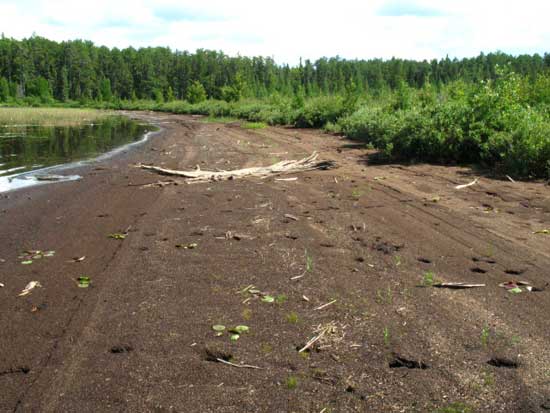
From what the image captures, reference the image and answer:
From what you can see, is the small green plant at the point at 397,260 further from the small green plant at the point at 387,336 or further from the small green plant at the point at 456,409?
the small green plant at the point at 456,409

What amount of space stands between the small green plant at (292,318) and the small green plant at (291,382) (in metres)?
0.91

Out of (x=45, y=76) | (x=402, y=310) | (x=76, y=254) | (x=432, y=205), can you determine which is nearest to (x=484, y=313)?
(x=402, y=310)

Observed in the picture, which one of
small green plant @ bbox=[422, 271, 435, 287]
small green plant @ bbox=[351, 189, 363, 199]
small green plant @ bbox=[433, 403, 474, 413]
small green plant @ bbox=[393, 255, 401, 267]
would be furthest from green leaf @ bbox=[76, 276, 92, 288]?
small green plant @ bbox=[351, 189, 363, 199]

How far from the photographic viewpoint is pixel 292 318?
468cm

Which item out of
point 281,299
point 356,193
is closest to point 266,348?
point 281,299

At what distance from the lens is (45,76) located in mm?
124875

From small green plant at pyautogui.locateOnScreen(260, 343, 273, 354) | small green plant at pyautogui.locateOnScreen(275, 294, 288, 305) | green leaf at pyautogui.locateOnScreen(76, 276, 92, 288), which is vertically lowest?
green leaf at pyautogui.locateOnScreen(76, 276, 92, 288)

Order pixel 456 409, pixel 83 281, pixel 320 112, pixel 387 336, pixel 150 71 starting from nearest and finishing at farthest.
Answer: pixel 456 409, pixel 387 336, pixel 83 281, pixel 320 112, pixel 150 71

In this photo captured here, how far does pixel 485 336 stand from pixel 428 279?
1292mm

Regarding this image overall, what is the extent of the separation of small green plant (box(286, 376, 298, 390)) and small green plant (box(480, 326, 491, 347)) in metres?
1.55

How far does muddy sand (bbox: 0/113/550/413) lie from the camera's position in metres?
3.57

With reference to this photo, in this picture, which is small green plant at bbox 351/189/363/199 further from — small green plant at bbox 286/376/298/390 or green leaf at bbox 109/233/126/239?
small green plant at bbox 286/376/298/390

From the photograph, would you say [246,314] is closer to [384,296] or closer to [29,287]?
[384,296]

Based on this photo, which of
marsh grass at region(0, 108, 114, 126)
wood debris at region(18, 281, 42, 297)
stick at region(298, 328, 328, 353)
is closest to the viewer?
stick at region(298, 328, 328, 353)
